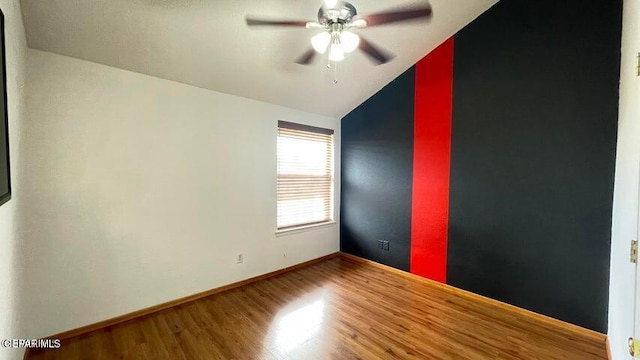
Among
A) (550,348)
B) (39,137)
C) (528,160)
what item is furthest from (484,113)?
(39,137)

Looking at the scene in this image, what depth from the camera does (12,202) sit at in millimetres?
1418

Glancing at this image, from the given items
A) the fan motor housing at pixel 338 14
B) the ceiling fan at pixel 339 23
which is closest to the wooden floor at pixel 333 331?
the ceiling fan at pixel 339 23

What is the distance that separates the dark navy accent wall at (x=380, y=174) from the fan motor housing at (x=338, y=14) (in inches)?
Result: 71.9

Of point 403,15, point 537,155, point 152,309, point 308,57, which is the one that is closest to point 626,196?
point 537,155

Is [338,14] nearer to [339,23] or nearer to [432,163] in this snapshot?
[339,23]

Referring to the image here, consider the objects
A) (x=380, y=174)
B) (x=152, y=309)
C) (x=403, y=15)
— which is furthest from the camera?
(x=380, y=174)

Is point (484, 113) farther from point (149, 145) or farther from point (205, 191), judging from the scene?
point (149, 145)

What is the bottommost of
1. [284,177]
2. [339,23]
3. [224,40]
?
[284,177]

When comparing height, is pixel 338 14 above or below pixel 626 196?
above

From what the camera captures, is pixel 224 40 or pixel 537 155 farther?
pixel 537 155

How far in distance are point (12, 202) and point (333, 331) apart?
91.0 inches

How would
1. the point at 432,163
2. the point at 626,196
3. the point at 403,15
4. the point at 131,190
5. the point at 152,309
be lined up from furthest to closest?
the point at 432,163 < the point at 152,309 < the point at 131,190 < the point at 403,15 < the point at 626,196

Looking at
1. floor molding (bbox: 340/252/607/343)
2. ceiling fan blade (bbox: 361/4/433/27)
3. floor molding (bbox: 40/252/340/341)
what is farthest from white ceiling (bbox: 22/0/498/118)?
floor molding (bbox: 340/252/607/343)

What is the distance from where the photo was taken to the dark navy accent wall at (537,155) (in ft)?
6.85
